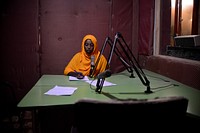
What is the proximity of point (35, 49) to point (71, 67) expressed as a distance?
0.78m

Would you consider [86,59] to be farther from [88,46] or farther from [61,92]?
[61,92]

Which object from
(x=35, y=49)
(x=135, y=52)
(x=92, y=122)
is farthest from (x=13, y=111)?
(x=135, y=52)

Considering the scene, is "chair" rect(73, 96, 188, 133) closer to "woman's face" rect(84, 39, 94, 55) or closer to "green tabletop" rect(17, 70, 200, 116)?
"green tabletop" rect(17, 70, 200, 116)

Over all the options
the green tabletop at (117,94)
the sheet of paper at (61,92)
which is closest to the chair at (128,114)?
the green tabletop at (117,94)

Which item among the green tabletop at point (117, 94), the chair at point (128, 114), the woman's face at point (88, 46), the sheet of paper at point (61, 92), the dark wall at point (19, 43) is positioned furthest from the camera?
the dark wall at point (19, 43)

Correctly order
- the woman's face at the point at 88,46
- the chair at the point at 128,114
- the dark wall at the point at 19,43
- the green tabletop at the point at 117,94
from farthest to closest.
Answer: the dark wall at the point at 19,43
the woman's face at the point at 88,46
the green tabletop at the point at 117,94
the chair at the point at 128,114

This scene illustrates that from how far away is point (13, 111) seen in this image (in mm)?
2217

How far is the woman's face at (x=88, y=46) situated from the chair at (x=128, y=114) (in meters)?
2.15

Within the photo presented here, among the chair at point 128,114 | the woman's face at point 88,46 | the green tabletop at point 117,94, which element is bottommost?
the green tabletop at point 117,94

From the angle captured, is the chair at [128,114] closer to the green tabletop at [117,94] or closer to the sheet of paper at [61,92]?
the green tabletop at [117,94]

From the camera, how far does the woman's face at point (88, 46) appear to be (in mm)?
2904

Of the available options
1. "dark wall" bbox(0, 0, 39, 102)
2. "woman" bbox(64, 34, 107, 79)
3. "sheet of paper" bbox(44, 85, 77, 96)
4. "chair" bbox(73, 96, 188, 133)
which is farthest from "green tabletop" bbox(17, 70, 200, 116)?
"dark wall" bbox(0, 0, 39, 102)

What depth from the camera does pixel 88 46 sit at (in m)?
2.91

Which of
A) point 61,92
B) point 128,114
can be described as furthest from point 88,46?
point 128,114
